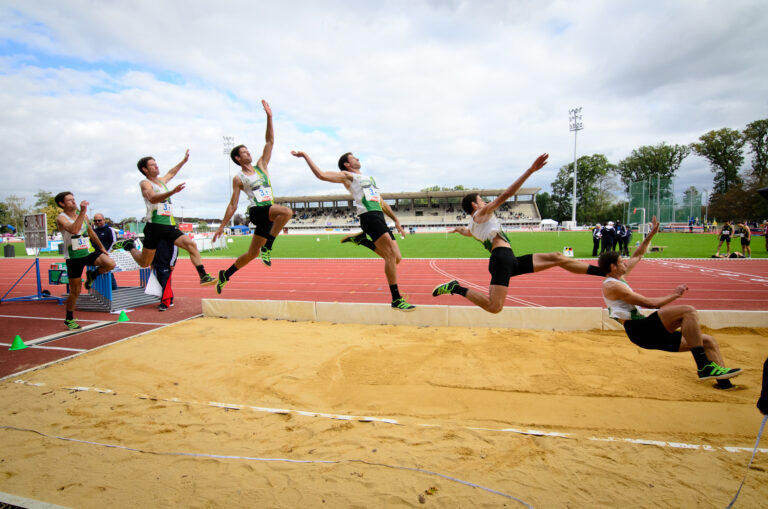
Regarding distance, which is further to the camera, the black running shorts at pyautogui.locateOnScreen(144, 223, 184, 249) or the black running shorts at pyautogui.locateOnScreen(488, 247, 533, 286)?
the black running shorts at pyautogui.locateOnScreen(144, 223, 184, 249)

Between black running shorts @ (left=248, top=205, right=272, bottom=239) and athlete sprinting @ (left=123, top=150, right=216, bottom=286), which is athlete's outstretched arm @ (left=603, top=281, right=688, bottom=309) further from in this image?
athlete sprinting @ (left=123, top=150, right=216, bottom=286)

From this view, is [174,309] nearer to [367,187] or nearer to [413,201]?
[367,187]

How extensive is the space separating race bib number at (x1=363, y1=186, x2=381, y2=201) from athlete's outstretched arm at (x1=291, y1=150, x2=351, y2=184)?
0.92 ft

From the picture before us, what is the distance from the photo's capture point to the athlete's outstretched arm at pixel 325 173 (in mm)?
4516

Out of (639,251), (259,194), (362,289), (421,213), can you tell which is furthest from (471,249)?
(421,213)

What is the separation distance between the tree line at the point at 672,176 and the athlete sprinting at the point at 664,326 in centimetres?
4941

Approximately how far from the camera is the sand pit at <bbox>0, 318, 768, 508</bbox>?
3.02 metres

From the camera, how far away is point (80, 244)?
6535mm

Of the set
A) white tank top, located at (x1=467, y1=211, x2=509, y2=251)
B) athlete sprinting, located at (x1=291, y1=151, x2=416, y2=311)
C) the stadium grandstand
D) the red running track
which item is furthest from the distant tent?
athlete sprinting, located at (x1=291, y1=151, x2=416, y2=311)

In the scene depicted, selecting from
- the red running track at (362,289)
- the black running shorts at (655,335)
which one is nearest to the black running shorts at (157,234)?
the red running track at (362,289)

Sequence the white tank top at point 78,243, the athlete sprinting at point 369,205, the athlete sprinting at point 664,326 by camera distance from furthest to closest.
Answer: the white tank top at point 78,243, the athlete sprinting at point 369,205, the athlete sprinting at point 664,326

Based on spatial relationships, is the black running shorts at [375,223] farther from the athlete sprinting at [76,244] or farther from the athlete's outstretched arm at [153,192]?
the athlete sprinting at [76,244]

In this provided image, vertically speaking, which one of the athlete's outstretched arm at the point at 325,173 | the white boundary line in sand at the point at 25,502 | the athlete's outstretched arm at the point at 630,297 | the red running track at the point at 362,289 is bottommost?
the white boundary line in sand at the point at 25,502

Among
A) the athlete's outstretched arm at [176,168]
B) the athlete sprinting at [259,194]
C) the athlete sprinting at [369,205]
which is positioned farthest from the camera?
the athlete's outstretched arm at [176,168]
